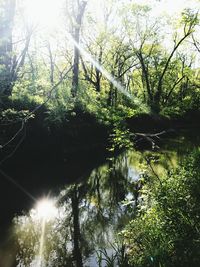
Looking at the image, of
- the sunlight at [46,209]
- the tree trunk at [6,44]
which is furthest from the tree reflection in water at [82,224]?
the tree trunk at [6,44]

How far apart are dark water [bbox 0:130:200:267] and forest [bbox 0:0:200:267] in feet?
0.13

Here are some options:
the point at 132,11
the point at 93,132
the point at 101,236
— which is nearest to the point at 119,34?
the point at 132,11

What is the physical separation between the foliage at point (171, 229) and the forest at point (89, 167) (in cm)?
2

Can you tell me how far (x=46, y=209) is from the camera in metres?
11.2

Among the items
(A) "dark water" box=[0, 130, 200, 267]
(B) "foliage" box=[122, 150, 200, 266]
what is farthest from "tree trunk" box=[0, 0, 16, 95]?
(B) "foliage" box=[122, 150, 200, 266]

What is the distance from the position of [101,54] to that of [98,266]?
3180 centimetres

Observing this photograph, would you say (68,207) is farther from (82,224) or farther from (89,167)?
(89,167)

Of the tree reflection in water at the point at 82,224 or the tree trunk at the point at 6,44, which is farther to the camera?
the tree trunk at the point at 6,44

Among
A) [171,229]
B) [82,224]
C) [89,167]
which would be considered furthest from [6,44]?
[171,229]

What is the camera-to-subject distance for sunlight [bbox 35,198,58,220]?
34.2ft

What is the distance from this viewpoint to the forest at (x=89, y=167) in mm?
6406

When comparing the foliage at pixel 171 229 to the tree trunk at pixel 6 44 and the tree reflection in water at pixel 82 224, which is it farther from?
the tree trunk at pixel 6 44

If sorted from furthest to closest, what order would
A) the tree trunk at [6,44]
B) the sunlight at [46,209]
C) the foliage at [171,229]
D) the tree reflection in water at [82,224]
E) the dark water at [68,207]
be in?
the tree trunk at [6,44] → the sunlight at [46,209] → the dark water at [68,207] → the tree reflection in water at [82,224] → the foliage at [171,229]

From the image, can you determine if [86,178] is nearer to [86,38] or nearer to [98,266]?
[98,266]
